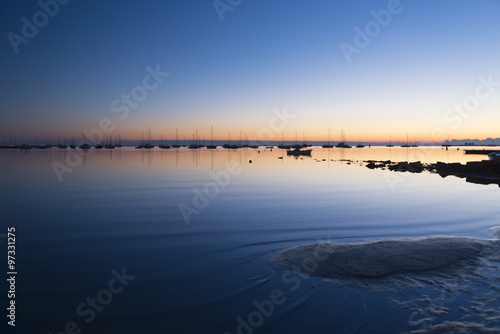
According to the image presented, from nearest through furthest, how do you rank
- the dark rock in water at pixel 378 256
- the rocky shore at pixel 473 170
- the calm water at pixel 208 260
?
1. the calm water at pixel 208 260
2. the dark rock in water at pixel 378 256
3. the rocky shore at pixel 473 170

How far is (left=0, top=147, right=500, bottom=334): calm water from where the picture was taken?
740 centimetres

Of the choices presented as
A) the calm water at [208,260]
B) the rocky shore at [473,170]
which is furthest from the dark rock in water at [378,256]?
the rocky shore at [473,170]

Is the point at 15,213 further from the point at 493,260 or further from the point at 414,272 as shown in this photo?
the point at 493,260

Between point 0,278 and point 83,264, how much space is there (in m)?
2.31

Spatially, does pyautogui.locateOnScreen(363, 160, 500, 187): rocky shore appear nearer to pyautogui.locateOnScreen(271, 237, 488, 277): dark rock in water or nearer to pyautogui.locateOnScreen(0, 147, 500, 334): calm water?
pyautogui.locateOnScreen(0, 147, 500, 334): calm water

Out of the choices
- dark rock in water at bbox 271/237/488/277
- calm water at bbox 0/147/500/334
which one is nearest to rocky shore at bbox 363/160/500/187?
calm water at bbox 0/147/500/334

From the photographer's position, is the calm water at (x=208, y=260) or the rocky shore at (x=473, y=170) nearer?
the calm water at (x=208, y=260)

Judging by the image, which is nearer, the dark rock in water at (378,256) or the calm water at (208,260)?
the calm water at (208,260)

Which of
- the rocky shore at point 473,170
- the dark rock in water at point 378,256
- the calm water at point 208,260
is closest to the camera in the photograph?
the calm water at point 208,260

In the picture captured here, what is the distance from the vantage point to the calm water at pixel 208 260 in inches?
291

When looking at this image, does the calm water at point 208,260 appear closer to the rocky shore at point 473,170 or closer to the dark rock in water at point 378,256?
the dark rock in water at point 378,256

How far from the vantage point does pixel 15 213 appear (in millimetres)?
19391

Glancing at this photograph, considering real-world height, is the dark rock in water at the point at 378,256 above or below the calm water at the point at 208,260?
above

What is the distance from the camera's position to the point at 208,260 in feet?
37.5
